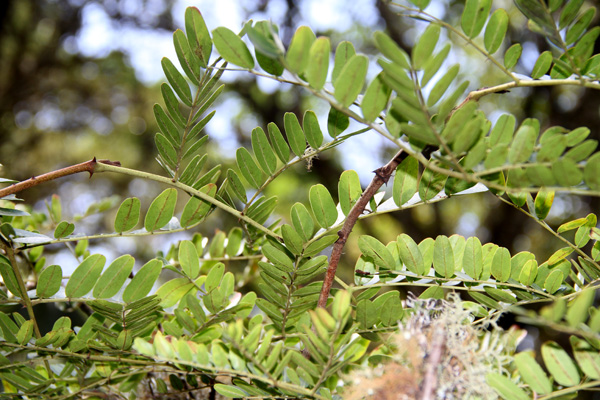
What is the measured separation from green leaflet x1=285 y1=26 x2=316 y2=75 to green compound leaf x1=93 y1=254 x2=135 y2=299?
0.24 m

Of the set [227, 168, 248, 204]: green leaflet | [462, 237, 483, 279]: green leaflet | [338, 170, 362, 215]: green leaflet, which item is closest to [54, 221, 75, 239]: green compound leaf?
[227, 168, 248, 204]: green leaflet

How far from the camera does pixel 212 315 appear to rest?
46cm

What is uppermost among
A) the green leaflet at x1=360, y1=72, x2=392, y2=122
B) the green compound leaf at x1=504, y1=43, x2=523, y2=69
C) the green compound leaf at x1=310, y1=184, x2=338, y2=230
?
the green compound leaf at x1=504, y1=43, x2=523, y2=69

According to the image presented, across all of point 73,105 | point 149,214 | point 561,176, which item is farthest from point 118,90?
point 561,176

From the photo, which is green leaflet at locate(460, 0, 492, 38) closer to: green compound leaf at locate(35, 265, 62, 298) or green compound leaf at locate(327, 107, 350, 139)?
green compound leaf at locate(327, 107, 350, 139)

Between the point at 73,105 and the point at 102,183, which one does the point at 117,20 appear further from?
the point at 102,183

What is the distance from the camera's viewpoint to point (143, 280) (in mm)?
431

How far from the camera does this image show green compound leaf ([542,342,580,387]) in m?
0.31

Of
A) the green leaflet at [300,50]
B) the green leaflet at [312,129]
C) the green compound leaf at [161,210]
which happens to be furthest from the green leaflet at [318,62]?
the green compound leaf at [161,210]

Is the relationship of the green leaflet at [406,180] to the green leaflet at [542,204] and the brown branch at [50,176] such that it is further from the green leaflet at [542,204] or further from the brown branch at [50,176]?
the brown branch at [50,176]

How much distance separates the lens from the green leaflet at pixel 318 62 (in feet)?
1.10

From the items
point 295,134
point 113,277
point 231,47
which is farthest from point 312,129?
point 113,277

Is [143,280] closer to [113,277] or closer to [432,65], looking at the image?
[113,277]

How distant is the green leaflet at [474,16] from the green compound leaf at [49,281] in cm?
41
